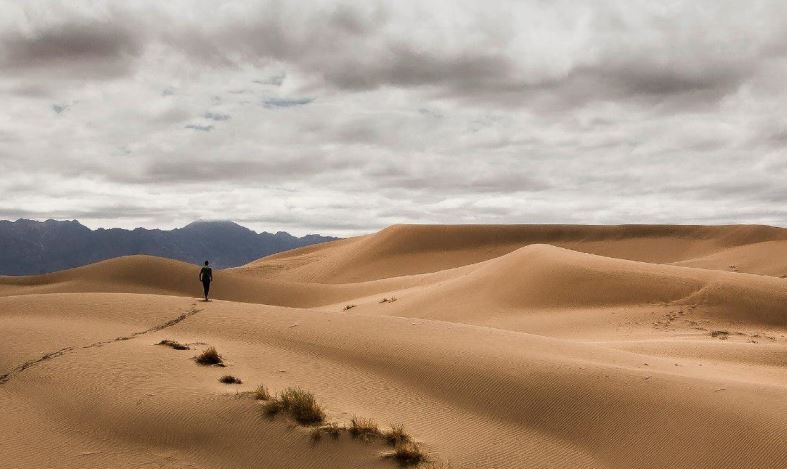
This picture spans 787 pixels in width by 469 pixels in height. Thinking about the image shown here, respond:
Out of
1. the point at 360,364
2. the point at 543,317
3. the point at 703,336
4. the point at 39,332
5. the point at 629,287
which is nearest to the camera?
the point at 360,364

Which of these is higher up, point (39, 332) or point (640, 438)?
point (39, 332)

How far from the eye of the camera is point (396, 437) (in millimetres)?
9070

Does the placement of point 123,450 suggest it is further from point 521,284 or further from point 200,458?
point 521,284

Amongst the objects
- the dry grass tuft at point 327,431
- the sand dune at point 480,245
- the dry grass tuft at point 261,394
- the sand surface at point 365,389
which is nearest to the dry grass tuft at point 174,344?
the sand surface at point 365,389

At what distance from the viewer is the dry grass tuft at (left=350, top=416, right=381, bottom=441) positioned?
9.09 m

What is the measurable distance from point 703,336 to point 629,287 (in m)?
6.95

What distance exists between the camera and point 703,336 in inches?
914

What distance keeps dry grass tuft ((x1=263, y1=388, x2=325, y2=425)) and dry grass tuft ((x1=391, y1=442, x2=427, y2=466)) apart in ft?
4.70

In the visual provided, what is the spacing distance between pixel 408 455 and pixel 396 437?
544mm

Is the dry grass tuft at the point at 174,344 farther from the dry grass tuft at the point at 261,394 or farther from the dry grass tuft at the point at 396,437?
the dry grass tuft at the point at 396,437

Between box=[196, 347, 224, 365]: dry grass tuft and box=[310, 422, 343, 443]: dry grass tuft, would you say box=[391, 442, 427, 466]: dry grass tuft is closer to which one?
box=[310, 422, 343, 443]: dry grass tuft

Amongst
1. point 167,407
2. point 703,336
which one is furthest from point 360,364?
point 703,336

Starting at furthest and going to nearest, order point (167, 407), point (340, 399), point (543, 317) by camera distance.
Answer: point (543, 317)
point (340, 399)
point (167, 407)

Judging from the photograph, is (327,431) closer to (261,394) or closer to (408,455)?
(408,455)
